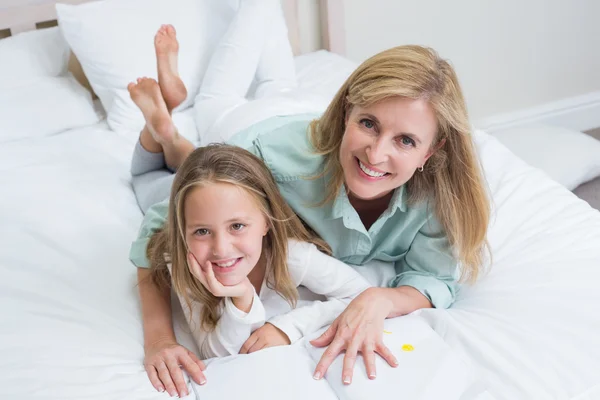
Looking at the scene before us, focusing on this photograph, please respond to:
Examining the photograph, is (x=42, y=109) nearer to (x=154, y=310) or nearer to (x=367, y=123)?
(x=154, y=310)

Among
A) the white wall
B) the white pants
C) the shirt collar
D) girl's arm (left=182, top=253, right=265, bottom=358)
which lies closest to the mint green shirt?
the shirt collar

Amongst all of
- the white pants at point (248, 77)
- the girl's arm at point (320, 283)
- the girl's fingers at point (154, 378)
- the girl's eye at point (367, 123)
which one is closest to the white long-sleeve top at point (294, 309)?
the girl's arm at point (320, 283)

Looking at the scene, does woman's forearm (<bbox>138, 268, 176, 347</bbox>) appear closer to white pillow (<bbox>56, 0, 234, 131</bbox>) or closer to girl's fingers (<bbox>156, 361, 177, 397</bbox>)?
girl's fingers (<bbox>156, 361, 177, 397</bbox>)

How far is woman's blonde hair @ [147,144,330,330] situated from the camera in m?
1.02

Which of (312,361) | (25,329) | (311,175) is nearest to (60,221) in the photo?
(25,329)

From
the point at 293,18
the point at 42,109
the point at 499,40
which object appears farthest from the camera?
the point at 499,40

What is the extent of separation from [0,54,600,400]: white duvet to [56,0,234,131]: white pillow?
0.34 m

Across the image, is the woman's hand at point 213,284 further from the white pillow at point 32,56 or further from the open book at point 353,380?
the white pillow at point 32,56

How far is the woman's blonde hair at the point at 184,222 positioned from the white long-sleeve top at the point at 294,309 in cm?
2

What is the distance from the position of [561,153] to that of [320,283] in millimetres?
1137

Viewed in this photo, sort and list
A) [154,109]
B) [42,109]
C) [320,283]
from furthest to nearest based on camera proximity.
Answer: [42,109]
[154,109]
[320,283]

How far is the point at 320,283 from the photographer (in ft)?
3.75

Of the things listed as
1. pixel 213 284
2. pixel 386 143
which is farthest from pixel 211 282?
pixel 386 143

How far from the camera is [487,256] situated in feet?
4.02
